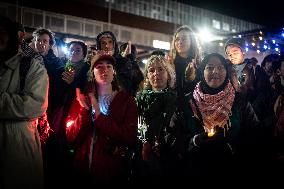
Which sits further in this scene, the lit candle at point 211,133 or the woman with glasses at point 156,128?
the woman with glasses at point 156,128

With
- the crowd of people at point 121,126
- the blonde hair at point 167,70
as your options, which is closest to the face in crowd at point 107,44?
the crowd of people at point 121,126

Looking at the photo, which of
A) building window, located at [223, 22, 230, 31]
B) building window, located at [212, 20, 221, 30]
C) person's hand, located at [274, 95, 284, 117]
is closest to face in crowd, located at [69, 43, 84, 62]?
person's hand, located at [274, 95, 284, 117]

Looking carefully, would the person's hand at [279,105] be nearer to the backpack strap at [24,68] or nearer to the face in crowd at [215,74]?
the face in crowd at [215,74]

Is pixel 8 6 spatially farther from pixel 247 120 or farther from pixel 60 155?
pixel 247 120

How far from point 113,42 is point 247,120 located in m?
2.81

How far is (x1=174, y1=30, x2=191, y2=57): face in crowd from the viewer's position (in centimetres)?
582

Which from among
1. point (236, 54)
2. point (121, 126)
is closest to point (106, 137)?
point (121, 126)

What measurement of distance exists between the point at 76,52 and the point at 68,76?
3.29 ft

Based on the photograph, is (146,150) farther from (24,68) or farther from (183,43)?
(183,43)

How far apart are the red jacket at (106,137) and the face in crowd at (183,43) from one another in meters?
2.01

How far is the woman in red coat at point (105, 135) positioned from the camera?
3941 millimetres

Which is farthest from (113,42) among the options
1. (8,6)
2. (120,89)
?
(8,6)

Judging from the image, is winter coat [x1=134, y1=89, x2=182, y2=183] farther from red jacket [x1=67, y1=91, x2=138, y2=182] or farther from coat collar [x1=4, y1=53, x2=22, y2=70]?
coat collar [x1=4, y1=53, x2=22, y2=70]

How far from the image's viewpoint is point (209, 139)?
3.99 m
